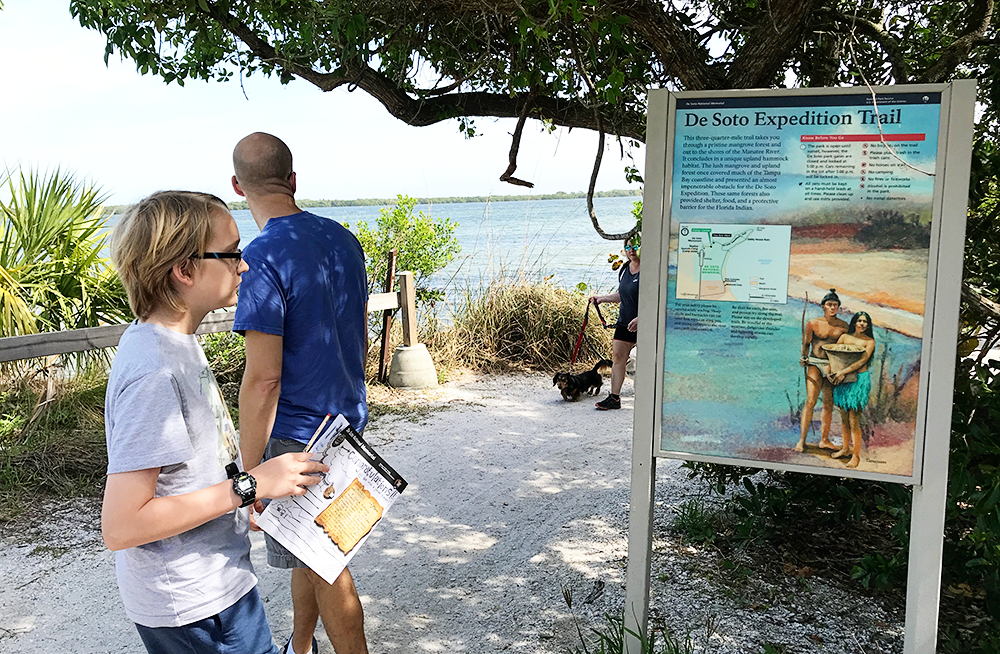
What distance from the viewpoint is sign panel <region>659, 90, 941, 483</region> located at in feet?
7.75

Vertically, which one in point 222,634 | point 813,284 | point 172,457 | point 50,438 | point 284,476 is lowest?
point 50,438

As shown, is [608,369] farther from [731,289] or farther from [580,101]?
[731,289]

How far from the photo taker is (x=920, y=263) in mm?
2361

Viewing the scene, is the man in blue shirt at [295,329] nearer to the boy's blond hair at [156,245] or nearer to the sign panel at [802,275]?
the boy's blond hair at [156,245]

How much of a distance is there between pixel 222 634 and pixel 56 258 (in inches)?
236

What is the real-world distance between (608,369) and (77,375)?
5505mm

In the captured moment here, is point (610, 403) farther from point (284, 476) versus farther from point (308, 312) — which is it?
point (284, 476)

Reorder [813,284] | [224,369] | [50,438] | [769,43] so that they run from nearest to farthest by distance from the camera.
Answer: [813,284] → [769,43] → [50,438] → [224,369]

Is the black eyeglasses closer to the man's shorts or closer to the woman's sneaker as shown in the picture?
the man's shorts

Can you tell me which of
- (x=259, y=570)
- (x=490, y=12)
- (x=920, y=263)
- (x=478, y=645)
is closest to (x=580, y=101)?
(x=490, y=12)

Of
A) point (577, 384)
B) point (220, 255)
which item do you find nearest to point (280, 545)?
point (220, 255)

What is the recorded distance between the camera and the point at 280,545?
8.51 ft

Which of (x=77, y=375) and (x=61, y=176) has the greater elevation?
(x=61, y=176)

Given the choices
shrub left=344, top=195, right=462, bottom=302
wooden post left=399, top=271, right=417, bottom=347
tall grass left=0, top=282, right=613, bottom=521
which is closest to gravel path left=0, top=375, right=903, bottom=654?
tall grass left=0, top=282, right=613, bottom=521
